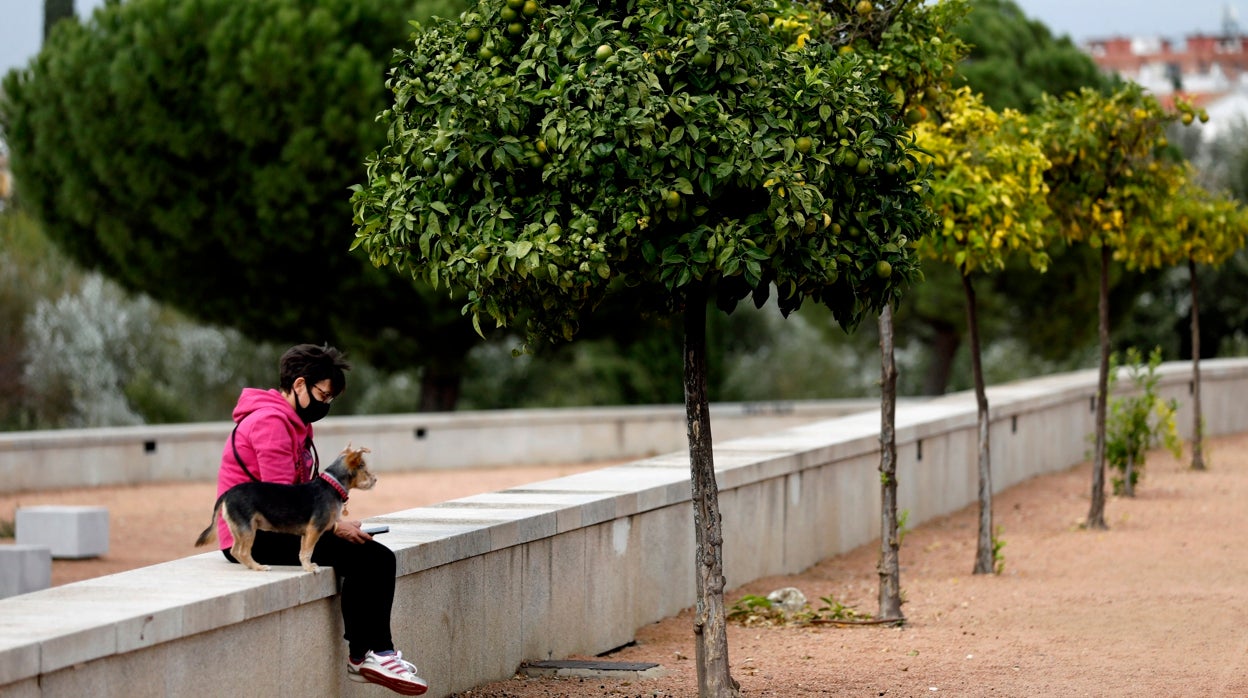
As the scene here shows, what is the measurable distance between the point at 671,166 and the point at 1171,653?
3622 mm

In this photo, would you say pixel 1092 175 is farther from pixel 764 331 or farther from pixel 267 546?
pixel 764 331

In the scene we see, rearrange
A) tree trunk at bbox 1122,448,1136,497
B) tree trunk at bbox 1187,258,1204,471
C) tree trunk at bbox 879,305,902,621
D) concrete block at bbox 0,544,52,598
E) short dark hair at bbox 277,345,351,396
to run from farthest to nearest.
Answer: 1. tree trunk at bbox 1187,258,1204,471
2. tree trunk at bbox 1122,448,1136,497
3. concrete block at bbox 0,544,52,598
4. tree trunk at bbox 879,305,902,621
5. short dark hair at bbox 277,345,351,396

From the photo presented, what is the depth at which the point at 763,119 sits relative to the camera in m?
5.48

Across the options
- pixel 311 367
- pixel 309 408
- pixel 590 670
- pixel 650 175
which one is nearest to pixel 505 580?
pixel 590 670

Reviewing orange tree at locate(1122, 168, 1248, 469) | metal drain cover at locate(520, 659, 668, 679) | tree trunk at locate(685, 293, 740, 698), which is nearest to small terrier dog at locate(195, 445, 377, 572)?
tree trunk at locate(685, 293, 740, 698)

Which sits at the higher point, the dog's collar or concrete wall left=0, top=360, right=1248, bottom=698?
the dog's collar

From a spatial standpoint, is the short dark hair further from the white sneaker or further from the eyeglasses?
the white sneaker

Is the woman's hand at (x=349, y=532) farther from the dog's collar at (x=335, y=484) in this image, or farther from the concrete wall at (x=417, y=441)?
the concrete wall at (x=417, y=441)

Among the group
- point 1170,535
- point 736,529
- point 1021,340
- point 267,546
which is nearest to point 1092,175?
point 1170,535

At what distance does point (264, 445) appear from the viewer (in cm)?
535

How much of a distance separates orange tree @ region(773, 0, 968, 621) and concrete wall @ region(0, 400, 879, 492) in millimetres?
10552

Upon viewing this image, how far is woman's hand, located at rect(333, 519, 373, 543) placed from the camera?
5.36m

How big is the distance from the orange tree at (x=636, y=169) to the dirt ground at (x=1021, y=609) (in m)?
1.56

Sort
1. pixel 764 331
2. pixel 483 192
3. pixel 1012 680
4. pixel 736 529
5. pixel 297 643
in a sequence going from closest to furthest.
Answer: pixel 297 643 → pixel 483 192 → pixel 1012 680 → pixel 736 529 → pixel 764 331
